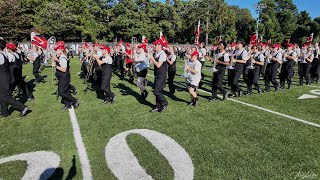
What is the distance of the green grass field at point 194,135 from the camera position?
16.7ft

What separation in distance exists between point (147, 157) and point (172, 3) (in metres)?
81.6

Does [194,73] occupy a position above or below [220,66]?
below

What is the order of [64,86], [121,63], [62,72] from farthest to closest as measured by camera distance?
[121,63] → [64,86] → [62,72]

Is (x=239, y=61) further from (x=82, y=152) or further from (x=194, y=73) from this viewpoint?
(x=82, y=152)

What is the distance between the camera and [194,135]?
676 centimetres

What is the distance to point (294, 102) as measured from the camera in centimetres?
1011

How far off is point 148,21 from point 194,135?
6931 centimetres

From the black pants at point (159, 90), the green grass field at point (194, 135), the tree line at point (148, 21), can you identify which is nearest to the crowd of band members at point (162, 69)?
the black pants at point (159, 90)

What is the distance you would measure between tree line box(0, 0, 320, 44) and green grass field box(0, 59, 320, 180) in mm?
46095

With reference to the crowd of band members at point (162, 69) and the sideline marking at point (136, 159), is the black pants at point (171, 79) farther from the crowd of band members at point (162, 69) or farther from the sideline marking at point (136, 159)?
the sideline marking at point (136, 159)

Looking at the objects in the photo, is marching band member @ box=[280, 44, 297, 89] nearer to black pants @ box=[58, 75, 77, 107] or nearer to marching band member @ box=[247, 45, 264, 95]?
marching band member @ box=[247, 45, 264, 95]

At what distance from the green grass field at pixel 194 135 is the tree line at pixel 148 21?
46.1m

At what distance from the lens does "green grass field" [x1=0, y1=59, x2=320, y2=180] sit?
16.7ft

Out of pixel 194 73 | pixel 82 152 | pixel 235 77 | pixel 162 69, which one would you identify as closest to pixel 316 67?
pixel 235 77
